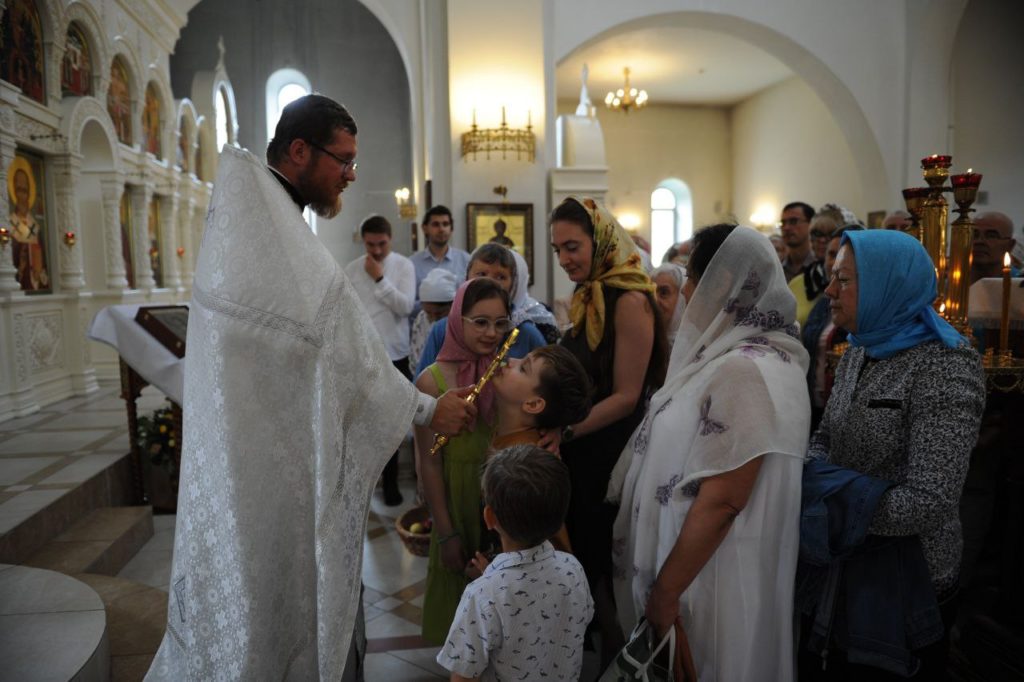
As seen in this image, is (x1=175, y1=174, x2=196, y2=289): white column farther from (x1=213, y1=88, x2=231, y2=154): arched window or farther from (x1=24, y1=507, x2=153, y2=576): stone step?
(x1=24, y1=507, x2=153, y2=576): stone step

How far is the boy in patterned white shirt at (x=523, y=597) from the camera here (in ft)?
5.09

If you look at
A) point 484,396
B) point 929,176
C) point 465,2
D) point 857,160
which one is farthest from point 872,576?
point 857,160

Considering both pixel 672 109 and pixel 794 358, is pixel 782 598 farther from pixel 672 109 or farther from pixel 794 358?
pixel 672 109

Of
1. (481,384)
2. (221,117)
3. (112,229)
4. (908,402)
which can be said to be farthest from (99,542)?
(221,117)

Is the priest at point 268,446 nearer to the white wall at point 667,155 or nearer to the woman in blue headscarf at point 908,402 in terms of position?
the woman in blue headscarf at point 908,402

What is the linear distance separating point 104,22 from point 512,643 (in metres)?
9.99

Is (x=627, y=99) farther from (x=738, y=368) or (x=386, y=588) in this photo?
(x=738, y=368)

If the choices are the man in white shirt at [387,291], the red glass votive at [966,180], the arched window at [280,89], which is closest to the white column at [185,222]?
the arched window at [280,89]

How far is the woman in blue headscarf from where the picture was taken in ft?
5.02

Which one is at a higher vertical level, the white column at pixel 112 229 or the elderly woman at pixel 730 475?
the white column at pixel 112 229

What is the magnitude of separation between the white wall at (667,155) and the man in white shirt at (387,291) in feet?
41.3

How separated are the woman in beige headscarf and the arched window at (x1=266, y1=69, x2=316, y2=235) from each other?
52.2 ft

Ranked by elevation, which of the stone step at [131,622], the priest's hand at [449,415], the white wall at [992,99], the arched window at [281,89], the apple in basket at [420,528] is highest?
the arched window at [281,89]

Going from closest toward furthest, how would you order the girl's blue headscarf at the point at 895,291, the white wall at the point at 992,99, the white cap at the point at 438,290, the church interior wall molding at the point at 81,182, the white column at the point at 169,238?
the girl's blue headscarf at the point at 895,291, the white cap at the point at 438,290, the church interior wall molding at the point at 81,182, the white wall at the point at 992,99, the white column at the point at 169,238
